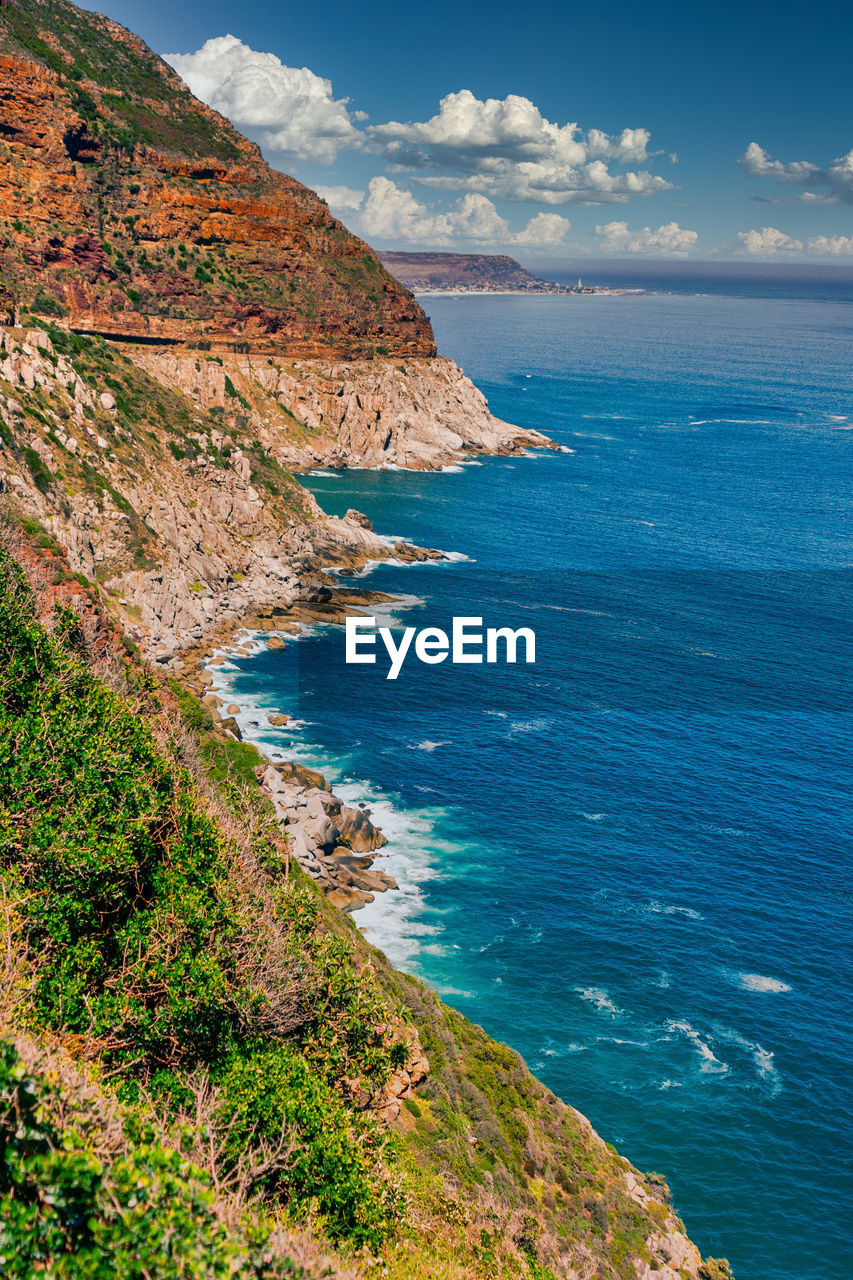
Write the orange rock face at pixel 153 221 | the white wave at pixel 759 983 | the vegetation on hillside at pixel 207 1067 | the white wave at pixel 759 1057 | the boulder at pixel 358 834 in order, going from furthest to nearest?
1. the orange rock face at pixel 153 221
2. the boulder at pixel 358 834
3. the white wave at pixel 759 983
4. the white wave at pixel 759 1057
5. the vegetation on hillside at pixel 207 1067

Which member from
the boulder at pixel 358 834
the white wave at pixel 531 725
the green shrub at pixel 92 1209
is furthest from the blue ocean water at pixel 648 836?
the green shrub at pixel 92 1209

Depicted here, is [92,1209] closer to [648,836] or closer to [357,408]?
[648,836]

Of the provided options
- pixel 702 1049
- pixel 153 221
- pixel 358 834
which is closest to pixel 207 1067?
pixel 702 1049

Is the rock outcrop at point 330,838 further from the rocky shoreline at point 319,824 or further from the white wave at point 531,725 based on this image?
the white wave at point 531,725

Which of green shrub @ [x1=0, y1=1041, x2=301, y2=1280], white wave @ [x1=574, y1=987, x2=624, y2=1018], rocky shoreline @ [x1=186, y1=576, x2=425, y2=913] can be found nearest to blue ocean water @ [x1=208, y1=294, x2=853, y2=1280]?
white wave @ [x1=574, y1=987, x2=624, y2=1018]

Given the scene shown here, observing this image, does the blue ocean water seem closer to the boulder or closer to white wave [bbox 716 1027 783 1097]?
white wave [bbox 716 1027 783 1097]

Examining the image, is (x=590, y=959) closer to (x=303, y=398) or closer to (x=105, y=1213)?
(x=105, y=1213)
